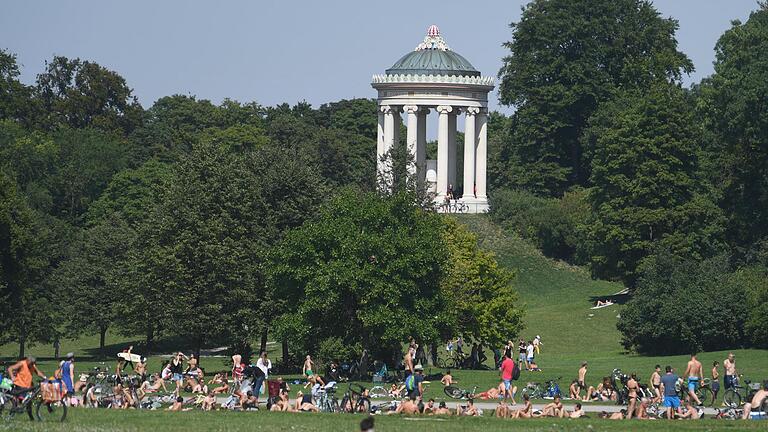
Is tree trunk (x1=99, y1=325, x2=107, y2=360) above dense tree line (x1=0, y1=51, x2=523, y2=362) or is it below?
below

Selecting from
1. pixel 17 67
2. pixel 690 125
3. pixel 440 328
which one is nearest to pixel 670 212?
pixel 690 125

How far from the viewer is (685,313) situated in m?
70.0

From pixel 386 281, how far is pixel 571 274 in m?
37.2

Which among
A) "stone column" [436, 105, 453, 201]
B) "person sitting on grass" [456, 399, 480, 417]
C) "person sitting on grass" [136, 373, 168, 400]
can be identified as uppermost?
"stone column" [436, 105, 453, 201]

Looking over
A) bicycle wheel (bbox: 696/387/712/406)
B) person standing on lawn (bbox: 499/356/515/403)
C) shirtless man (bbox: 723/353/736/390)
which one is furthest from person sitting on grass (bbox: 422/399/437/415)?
shirtless man (bbox: 723/353/736/390)

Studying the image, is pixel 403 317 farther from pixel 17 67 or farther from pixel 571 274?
pixel 17 67

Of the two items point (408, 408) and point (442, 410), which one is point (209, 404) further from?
point (442, 410)

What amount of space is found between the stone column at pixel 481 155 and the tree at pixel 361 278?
44442mm

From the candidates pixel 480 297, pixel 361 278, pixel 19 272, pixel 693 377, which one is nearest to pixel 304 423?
pixel 693 377

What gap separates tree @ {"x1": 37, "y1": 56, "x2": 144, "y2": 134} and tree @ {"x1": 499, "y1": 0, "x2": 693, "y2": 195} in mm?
38836

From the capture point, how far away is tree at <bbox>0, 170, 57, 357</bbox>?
239ft

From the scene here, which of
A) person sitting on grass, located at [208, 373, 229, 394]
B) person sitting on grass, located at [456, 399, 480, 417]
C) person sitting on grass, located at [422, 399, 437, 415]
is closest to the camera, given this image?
person sitting on grass, located at [456, 399, 480, 417]

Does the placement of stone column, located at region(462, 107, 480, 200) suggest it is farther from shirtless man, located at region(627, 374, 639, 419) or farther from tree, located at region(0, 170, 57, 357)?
shirtless man, located at region(627, 374, 639, 419)

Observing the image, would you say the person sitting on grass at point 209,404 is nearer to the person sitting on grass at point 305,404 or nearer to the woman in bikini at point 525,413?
the person sitting on grass at point 305,404
